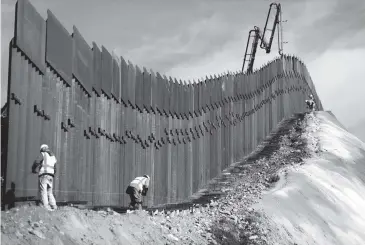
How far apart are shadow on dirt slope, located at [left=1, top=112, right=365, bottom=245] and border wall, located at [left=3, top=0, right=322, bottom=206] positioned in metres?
1.02

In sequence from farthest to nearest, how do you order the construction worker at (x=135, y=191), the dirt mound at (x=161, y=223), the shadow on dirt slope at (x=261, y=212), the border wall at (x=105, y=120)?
the construction worker at (x=135, y=191) → the border wall at (x=105, y=120) → the shadow on dirt slope at (x=261, y=212) → the dirt mound at (x=161, y=223)

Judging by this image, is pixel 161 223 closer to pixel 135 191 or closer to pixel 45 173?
pixel 135 191

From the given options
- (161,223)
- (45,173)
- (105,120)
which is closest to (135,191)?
(105,120)

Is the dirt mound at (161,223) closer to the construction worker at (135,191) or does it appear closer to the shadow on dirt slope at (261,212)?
the shadow on dirt slope at (261,212)

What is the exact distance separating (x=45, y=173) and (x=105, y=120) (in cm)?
403

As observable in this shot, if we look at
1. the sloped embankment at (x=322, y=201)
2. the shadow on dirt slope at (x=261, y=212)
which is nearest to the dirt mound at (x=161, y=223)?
the shadow on dirt slope at (x=261, y=212)

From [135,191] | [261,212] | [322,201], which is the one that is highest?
[135,191]

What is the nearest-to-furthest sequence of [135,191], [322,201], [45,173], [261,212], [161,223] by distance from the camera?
[45,173], [161,223], [135,191], [261,212], [322,201]

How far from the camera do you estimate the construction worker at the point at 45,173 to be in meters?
11.3

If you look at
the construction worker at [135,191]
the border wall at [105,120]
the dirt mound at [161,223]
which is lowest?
the dirt mound at [161,223]

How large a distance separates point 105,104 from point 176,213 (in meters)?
3.05

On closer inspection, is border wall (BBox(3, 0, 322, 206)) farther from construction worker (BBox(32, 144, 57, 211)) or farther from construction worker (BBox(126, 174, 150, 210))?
construction worker (BBox(126, 174, 150, 210))

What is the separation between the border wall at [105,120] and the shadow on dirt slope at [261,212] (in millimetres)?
1019

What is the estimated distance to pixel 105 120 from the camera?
1518 cm
